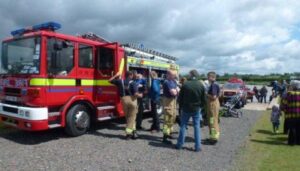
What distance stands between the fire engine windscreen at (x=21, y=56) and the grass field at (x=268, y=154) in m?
5.49

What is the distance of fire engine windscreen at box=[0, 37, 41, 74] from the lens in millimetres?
7869

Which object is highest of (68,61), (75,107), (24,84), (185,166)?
(68,61)

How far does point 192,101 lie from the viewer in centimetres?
756

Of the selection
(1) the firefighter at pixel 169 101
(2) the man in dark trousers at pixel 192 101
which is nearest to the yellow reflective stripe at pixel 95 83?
(1) the firefighter at pixel 169 101

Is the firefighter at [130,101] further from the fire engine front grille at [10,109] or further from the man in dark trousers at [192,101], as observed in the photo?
the fire engine front grille at [10,109]

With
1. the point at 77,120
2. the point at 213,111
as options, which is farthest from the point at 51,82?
the point at 213,111

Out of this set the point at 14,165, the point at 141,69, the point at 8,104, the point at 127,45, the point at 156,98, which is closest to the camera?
the point at 14,165

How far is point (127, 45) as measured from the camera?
35.5 feet

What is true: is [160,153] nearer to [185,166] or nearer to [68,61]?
[185,166]

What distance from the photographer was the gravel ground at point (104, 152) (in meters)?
6.31

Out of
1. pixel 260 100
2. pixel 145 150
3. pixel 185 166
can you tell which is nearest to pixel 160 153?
pixel 145 150

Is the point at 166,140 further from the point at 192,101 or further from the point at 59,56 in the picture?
the point at 59,56

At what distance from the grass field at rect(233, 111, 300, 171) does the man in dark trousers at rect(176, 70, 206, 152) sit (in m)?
Result: 1.21

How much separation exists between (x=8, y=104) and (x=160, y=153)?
4429 millimetres
